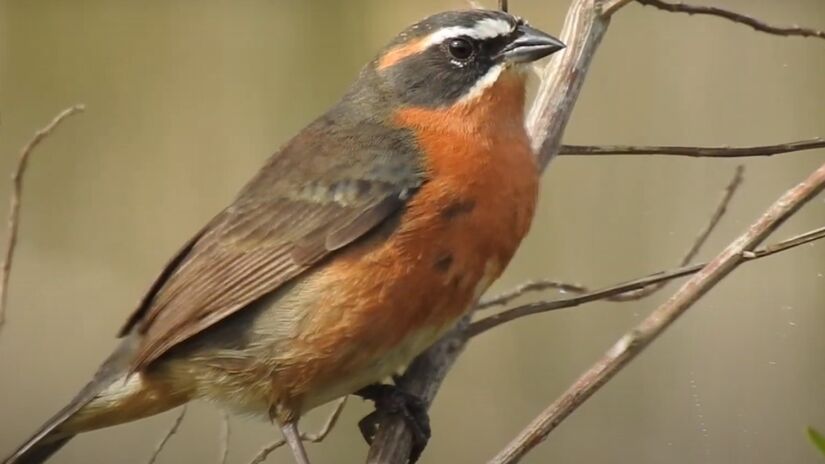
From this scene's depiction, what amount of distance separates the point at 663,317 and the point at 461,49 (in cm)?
62

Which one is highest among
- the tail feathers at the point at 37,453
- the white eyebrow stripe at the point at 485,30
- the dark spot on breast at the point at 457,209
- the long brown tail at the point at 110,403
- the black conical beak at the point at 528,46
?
the white eyebrow stripe at the point at 485,30

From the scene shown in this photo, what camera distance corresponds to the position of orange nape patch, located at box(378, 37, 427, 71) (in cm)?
162

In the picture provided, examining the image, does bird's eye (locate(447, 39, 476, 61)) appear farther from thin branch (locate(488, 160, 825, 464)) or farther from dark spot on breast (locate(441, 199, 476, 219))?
thin branch (locate(488, 160, 825, 464))

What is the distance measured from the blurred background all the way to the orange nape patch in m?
1.01

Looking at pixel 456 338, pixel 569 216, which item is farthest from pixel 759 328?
pixel 456 338

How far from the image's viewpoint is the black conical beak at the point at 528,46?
4.97 ft

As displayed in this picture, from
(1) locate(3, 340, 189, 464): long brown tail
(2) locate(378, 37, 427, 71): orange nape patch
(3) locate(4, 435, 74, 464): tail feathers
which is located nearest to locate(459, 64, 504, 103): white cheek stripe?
(2) locate(378, 37, 427, 71): orange nape patch

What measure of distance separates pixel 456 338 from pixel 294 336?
284mm

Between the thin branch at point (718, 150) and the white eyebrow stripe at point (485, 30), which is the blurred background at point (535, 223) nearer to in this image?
the thin branch at point (718, 150)

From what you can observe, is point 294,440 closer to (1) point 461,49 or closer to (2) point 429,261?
(2) point 429,261

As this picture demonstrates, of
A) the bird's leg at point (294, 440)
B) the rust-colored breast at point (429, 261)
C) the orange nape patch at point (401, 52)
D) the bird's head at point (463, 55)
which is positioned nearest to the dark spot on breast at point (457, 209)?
the rust-colored breast at point (429, 261)

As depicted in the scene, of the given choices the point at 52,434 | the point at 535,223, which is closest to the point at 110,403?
the point at 52,434

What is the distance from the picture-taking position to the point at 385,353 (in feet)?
4.79

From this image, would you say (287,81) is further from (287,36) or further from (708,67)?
(708,67)
